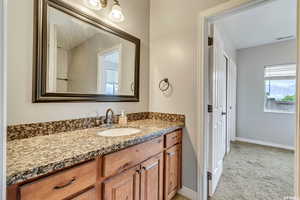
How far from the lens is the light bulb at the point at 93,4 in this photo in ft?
4.49

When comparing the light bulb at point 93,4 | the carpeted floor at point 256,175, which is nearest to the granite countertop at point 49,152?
the light bulb at point 93,4

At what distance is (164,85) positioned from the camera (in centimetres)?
196

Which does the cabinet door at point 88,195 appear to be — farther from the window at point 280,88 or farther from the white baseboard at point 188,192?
the window at point 280,88

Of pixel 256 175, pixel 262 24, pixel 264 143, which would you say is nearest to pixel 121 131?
pixel 256 175

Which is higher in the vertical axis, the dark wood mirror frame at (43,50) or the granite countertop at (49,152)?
the dark wood mirror frame at (43,50)

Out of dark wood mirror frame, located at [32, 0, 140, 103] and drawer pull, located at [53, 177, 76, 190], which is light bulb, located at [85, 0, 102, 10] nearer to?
dark wood mirror frame, located at [32, 0, 140, 103]

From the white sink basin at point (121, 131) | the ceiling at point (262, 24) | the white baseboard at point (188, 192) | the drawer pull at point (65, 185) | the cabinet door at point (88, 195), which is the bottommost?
the white baseboard at point (188, 192)

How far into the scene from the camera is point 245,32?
3.10m

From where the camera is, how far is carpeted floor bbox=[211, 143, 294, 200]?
5.91ft

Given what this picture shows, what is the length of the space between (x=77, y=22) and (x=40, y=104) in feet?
2.59

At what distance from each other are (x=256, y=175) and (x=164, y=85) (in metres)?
1.99

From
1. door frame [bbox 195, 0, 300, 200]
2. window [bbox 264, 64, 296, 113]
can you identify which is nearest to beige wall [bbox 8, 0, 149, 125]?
door frame [bbox 195, 0, 300, 200]

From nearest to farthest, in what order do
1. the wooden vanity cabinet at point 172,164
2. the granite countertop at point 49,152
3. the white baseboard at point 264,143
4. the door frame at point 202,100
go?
1. the granite countertop at point 49,152
2. the wooden vanity cabinet at point 172,164
3. the door frame at point 202,100
4. the white baseboard at point 264,143

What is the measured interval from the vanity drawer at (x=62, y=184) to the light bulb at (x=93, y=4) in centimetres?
138
